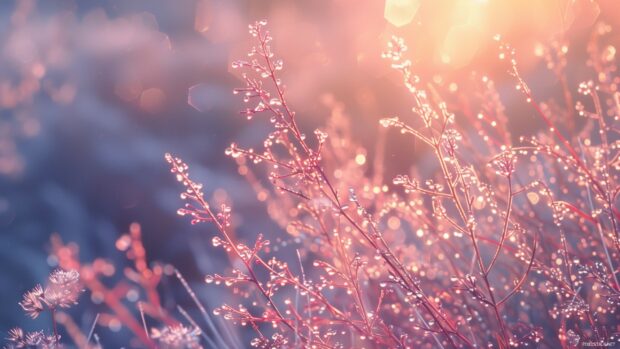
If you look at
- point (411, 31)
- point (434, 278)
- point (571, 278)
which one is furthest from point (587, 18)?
point (571, 278)

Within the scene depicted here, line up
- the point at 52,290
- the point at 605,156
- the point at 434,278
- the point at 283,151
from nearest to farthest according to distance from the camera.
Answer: the point at 52,290, the point at 605,156, the point at 434,278, the point at 283,151

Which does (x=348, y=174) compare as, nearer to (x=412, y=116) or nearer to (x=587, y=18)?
(x=412, y=116)

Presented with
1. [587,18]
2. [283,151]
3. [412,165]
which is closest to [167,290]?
[283,151]

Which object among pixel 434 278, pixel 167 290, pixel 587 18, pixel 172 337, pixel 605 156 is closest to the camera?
pixel 172 337

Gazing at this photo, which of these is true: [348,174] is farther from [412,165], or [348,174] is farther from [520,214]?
[412,165]

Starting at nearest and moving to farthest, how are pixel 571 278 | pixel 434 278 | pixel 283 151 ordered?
pixel 571 278
pixel 434 278
pixel 283 151

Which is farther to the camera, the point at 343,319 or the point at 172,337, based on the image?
the point at 343,319

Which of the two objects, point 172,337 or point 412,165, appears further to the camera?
point 412,165

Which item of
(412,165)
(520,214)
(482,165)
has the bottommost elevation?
(520,214)

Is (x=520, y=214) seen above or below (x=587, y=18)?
below
